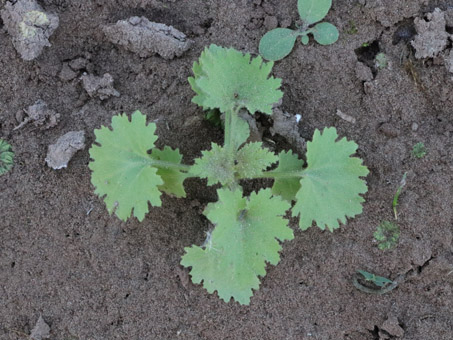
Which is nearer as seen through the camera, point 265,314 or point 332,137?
point 332,137

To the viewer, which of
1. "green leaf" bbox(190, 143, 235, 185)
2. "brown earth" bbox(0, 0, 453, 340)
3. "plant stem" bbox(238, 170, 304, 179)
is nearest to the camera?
"green leaf" bbox(190, 143, 235, 185)

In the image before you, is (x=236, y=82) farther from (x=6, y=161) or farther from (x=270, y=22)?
(x=6, y=161)

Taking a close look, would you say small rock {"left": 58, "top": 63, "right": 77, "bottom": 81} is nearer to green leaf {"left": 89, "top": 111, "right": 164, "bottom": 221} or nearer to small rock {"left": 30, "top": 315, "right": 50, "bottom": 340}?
green leaf {"left": 89, "top": 111, "right": 164, "bottom": 221}

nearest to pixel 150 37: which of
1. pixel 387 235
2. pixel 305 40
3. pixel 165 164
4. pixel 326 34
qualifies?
pixel 165 164

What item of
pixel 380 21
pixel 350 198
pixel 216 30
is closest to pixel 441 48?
pixel 380 21

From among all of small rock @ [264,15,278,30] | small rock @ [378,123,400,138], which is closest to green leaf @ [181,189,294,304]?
small rock @ [378,123,400,138]

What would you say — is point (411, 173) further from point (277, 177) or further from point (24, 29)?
point (24, 29)
